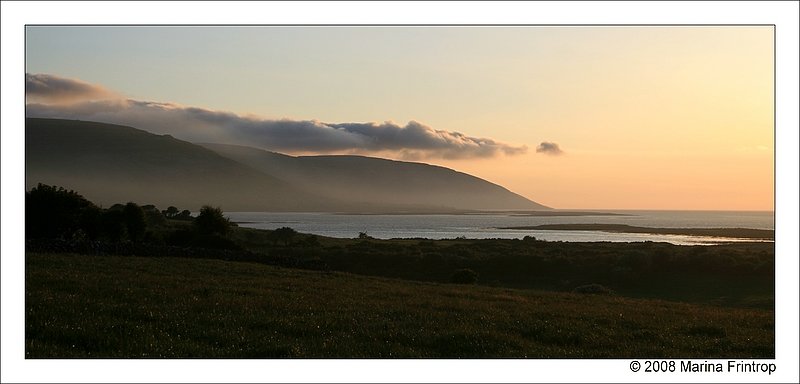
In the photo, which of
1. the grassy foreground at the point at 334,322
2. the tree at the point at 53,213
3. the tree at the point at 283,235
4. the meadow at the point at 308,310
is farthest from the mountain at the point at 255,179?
the grassy foreground at the point at 334,322

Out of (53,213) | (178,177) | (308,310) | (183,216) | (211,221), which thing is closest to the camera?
(308,310)

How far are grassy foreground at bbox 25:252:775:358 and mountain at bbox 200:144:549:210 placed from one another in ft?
48.1

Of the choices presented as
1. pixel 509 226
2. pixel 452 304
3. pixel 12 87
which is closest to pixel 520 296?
pixel 452 304

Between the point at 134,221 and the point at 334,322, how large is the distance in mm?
37694

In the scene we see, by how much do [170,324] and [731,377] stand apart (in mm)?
15226

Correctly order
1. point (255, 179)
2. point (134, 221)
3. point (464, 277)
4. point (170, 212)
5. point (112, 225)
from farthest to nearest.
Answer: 1. point (255, 179)
2. point (170, 212)
3. point (134, 221)
4. point (112, 225)
5. point (464, 277)

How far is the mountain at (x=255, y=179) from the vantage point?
159ft

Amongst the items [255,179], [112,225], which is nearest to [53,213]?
[112,225]

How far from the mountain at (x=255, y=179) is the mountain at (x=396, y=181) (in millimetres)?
99

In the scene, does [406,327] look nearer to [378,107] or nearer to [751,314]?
[378,107]

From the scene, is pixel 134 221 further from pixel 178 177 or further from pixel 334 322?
pixel 334 322

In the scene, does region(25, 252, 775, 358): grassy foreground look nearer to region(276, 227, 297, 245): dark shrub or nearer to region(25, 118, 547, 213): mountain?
region(25, 118, 547, 213): mountain

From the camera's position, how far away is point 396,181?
54.7 meters

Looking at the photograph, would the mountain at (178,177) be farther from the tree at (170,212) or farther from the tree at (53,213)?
the tree at (53,213)
